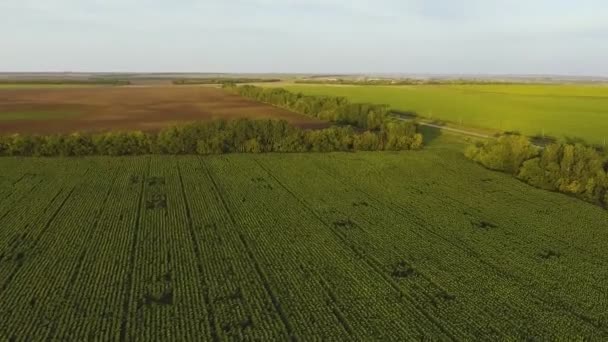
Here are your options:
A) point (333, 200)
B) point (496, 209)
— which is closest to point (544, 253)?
point (496, 209)

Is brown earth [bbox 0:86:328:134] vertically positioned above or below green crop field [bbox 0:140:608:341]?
below

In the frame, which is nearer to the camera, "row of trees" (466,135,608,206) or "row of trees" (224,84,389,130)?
"row of trees" (466,135,608,206)

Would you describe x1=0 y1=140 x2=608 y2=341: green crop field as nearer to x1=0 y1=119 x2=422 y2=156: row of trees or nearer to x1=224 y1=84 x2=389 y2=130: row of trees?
x1=0 y1=119 x2=422 y2=156: row of trees

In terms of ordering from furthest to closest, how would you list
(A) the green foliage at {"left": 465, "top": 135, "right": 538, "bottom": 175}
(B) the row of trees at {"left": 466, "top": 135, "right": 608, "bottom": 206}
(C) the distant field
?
(C) the distant field → (A) the green foliage at {"left": 465, "top": 135, "right": 538, "bottom": 175} → (B) the row of trees at {"left": 466, "top": 135, "right": 608, "bottom": 206}

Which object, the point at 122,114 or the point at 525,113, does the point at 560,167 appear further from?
the point at 122,114

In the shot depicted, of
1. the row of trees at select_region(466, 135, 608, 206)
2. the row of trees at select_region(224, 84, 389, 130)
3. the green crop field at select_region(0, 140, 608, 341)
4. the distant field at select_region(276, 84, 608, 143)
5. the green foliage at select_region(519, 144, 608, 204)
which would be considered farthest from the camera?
the row of trees at select_region(224, 84, 389, 130)

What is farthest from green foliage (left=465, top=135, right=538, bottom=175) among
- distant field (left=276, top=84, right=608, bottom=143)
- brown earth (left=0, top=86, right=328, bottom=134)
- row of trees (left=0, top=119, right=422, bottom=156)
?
brown earth (left=0, top=86, right=328, bottom=134)

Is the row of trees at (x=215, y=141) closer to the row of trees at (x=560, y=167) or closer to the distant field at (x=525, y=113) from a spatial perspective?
the row of trees at (x=560, y=167)
